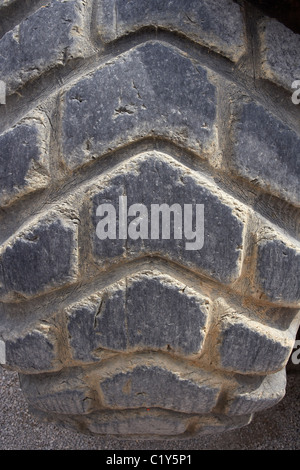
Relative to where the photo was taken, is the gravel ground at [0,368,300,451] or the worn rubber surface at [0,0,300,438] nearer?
the worn rubber surface at [0,0,300,438]

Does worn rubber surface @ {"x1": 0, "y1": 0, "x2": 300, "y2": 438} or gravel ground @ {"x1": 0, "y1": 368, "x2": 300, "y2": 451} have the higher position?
worn rubber surface @ {"x1": 0, "y1": 0, "x2": 300, "y2": 438}

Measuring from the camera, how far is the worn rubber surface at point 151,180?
1.66 feet

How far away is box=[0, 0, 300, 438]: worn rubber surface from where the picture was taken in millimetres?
506

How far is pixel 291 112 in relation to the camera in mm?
538

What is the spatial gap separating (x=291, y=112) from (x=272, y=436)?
614 millimetres

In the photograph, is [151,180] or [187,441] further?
[187,441]

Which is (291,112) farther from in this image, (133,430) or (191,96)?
(133,430)

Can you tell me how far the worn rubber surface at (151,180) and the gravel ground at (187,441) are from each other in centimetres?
39

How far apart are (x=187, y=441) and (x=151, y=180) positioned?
1.90 ft

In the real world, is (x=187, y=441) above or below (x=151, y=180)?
below

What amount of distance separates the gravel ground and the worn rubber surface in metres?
0.39

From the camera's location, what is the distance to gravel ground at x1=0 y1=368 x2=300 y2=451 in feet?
2.93

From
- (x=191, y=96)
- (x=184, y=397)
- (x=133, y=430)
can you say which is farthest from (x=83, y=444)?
(x=191, y=96)

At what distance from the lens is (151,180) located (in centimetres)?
50
